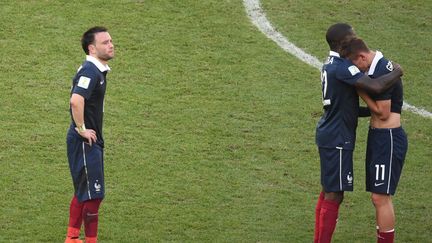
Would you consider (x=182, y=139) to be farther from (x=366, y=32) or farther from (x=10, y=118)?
(x=366, y=32)

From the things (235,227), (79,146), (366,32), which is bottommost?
(235,227)

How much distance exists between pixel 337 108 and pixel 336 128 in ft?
0.54

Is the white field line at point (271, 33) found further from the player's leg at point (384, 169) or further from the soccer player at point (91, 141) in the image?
the soccer player at point (91, 141)

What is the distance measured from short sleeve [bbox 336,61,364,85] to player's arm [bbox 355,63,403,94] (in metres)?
0.04

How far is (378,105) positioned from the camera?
9273 mm

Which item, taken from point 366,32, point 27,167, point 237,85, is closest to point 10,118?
point 27,167

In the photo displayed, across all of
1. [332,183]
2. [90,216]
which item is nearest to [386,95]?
[332,183]

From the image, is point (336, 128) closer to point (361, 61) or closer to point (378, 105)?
point (378, 105)

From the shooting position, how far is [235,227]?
33.6 feet

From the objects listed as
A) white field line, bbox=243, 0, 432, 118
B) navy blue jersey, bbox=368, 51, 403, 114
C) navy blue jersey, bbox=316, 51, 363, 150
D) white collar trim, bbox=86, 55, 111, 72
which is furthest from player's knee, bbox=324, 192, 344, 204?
white field line, bbox=243, 0, 432, 118

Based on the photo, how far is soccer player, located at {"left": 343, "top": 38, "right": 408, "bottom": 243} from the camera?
9.27 m

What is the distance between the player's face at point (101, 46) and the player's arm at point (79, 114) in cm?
44

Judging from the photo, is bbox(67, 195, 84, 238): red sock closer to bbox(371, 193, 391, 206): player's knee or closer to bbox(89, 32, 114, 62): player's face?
bbox(89, 32, 114, 62): player's face

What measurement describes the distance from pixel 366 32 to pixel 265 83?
2152mm
